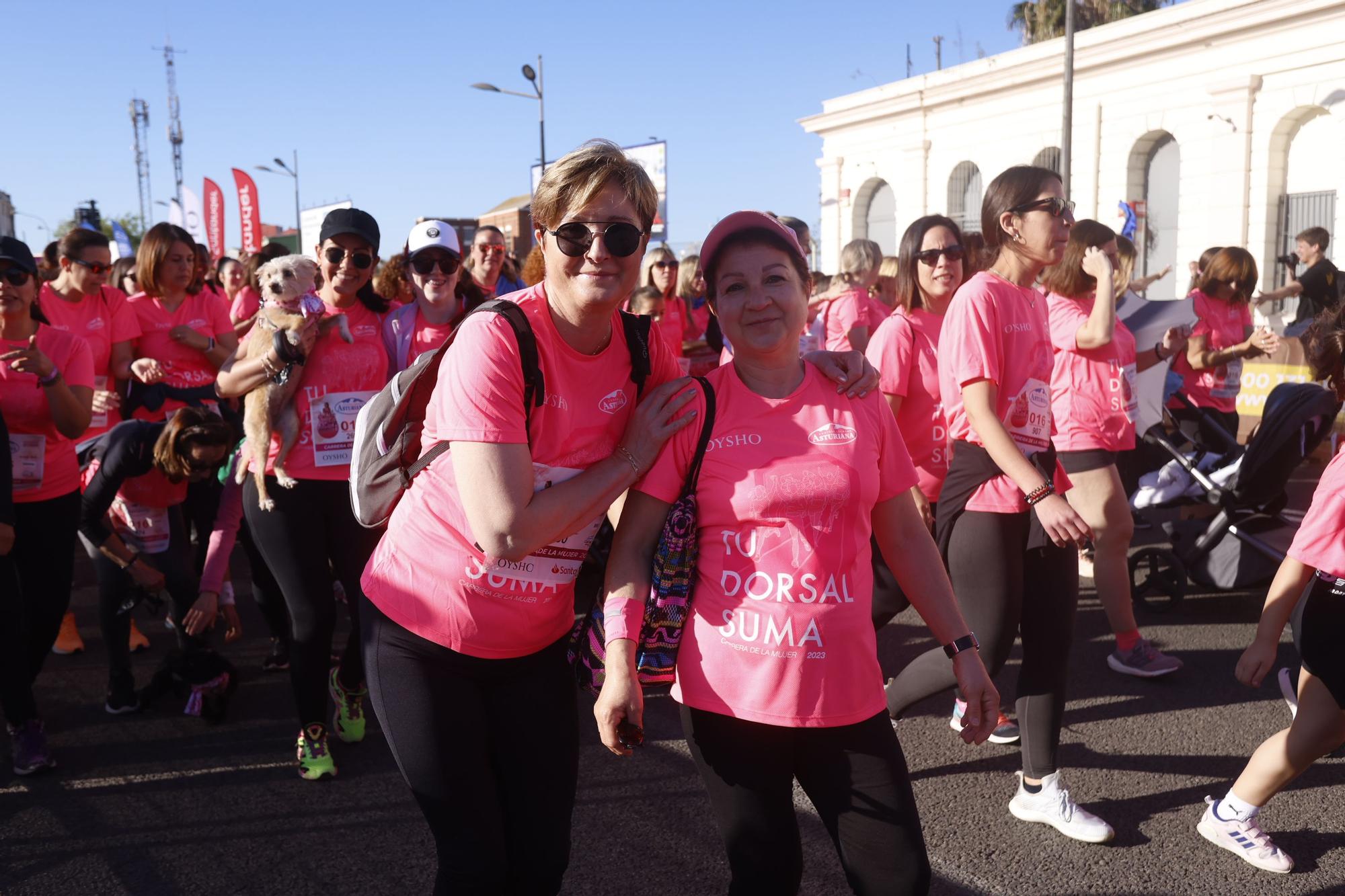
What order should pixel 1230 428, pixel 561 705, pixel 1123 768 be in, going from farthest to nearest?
pixel 1230 428
pixel 1123 768
pixel 561 705

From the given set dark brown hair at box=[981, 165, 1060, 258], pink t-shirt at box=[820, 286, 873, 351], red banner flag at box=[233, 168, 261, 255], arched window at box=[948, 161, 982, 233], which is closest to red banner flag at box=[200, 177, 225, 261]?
red banner flag at box=[233, 168, 261, 255]

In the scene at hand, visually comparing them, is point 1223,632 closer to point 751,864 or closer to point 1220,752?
point 1220,752

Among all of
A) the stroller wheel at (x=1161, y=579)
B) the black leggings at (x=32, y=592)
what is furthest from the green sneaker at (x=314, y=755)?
the stroller wheel at (x=1161, y=579)

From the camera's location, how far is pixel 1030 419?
3557 millimetres

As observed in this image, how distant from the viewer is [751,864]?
7.50ft

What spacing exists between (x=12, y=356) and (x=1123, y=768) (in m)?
4.63

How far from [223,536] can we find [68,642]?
198 cm

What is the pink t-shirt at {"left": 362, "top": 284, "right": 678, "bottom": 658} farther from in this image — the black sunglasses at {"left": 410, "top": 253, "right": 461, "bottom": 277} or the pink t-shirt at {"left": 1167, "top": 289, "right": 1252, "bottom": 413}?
the pink t-shirt at {"left": 1167, "top": 289, "right": 1252, "bottom": 413}

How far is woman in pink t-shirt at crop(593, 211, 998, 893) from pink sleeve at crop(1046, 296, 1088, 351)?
2.76 meters

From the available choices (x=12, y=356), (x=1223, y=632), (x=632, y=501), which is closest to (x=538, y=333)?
(x=632, y=501)

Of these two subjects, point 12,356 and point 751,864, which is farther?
point 12,356

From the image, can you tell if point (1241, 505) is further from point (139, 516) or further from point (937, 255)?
point (139, 516)

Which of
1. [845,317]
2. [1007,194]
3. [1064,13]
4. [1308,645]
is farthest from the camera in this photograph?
[1064,13]

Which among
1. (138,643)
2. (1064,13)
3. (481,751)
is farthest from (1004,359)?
(1064,13)
